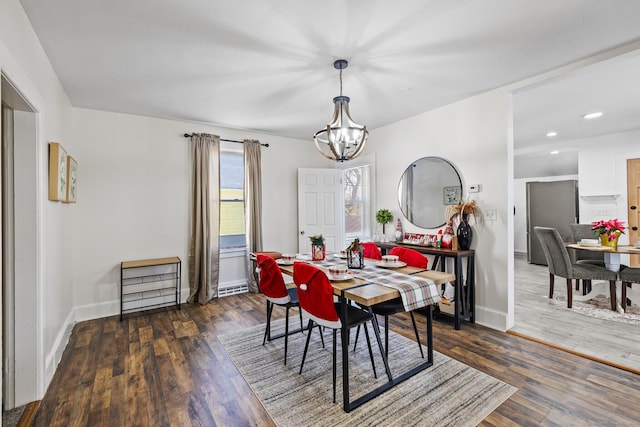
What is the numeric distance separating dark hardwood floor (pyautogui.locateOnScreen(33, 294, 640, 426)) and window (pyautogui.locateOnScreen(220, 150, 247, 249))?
5.25 ft

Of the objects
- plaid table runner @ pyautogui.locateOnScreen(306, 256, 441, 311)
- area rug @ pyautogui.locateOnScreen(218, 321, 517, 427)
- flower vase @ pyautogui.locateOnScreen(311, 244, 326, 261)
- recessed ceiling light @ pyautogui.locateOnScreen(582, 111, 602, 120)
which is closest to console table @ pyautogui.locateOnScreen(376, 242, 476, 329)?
area rug @ pyautogui.locateOnScreen(218, 321, 517, 427)

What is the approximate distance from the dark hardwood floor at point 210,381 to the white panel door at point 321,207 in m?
2.01

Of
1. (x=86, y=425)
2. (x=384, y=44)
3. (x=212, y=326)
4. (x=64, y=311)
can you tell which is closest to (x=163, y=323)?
(x=212, y=326)

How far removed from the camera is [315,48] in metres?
2.33

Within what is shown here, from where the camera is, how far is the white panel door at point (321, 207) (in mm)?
4941

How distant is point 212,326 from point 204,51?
2712 millimetres

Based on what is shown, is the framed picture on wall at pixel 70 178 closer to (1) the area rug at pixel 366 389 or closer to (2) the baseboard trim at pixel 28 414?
(2) the baseboard trim at pixel 28 414

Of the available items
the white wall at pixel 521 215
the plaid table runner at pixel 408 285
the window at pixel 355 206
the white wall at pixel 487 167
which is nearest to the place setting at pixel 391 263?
the plaid table runner at pixel 408 285

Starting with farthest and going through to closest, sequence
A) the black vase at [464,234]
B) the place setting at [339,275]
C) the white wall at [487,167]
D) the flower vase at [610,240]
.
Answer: the flower vase at [610,240], the black vase at [464,234], the white wall at [487,167], the place setting at [339,275]

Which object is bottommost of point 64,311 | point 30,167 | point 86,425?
point 86,425

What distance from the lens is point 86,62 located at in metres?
2.54

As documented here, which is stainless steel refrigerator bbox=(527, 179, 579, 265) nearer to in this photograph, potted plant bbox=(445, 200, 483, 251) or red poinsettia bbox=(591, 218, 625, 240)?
red poinsettia bbox=(591, 218, 625, 240)

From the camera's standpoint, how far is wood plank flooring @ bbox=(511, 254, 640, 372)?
2568mm

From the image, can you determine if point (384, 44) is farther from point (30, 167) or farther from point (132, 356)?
point (132, 356)
